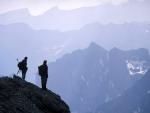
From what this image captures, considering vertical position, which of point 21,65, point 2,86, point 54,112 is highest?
point 21,65

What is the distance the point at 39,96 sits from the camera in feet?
126

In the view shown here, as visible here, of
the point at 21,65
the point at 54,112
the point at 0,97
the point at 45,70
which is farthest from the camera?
the point at 21,65

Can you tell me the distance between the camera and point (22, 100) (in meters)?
34.6

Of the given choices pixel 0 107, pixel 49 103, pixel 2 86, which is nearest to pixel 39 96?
pixel 49 103

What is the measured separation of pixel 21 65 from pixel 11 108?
16471mm

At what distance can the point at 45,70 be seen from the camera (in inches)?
1706

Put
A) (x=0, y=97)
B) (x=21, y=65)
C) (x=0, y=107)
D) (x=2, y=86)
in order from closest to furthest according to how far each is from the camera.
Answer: (x=0, y=107), (x=0, y=97), (x=2, y=86), (x=21, y=65)

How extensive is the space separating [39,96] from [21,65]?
9.45 metres

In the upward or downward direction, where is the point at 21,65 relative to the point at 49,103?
upward

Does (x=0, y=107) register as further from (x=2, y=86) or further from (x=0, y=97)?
(x=2, y=86)

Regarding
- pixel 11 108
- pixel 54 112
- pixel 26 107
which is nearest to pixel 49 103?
pixel 54 112

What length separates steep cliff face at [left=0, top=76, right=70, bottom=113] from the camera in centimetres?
3183

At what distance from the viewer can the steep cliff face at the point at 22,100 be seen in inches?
1253

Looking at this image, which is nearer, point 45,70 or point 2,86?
point 2,86
